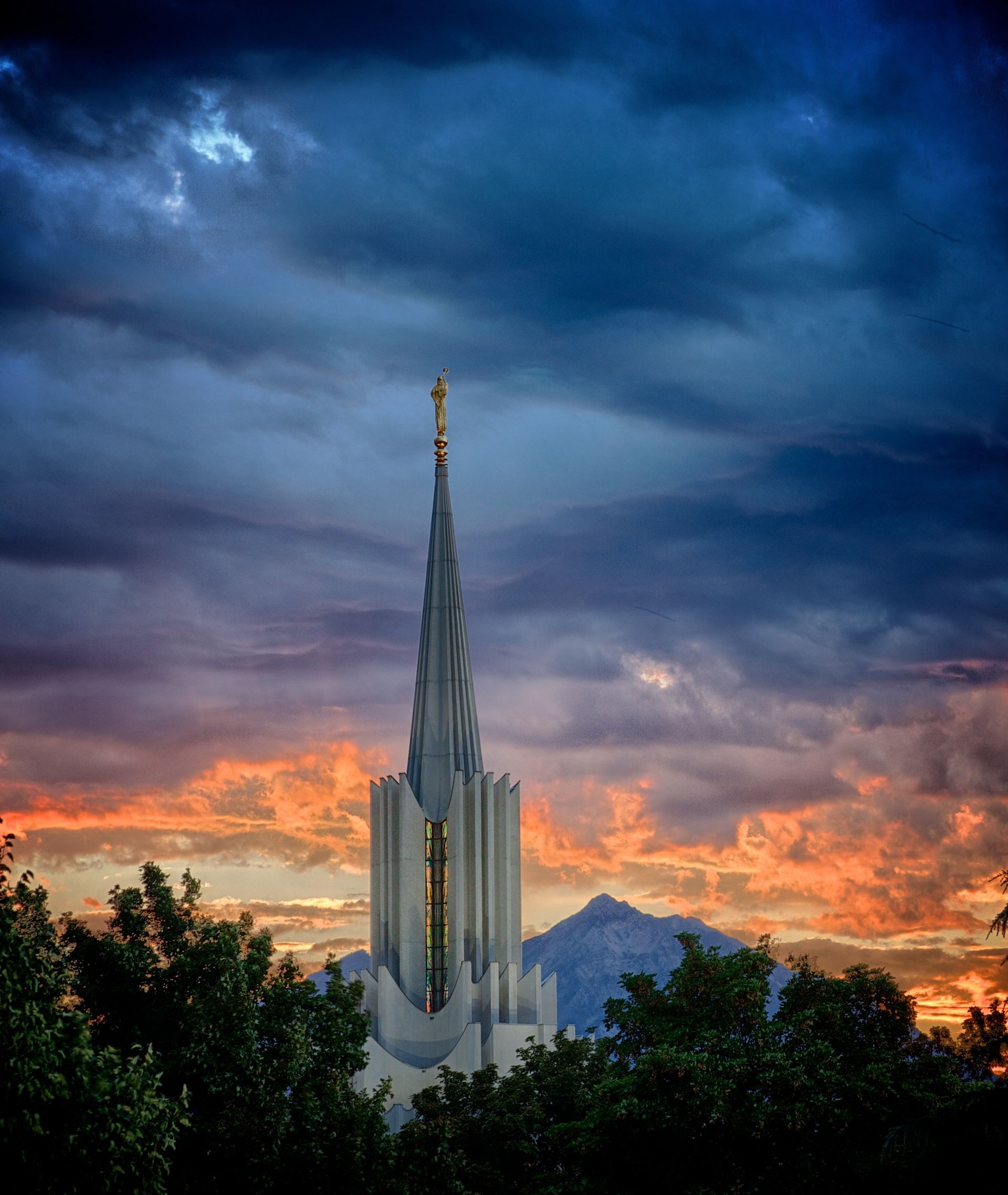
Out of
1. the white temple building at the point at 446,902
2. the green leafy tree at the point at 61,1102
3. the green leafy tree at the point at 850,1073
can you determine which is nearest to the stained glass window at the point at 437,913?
the white temple building at the point at 446,902

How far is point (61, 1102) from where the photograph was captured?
23328 millimetres

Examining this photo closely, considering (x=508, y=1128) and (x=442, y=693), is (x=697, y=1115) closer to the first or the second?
(x=508, y=1128)

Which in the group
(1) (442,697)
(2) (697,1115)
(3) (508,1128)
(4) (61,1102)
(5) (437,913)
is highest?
(1) (442,697)

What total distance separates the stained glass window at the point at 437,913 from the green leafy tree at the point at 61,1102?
39635mm

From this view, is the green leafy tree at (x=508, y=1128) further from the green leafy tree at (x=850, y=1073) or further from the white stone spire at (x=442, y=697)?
the white stone spire at (x=442, y=697)

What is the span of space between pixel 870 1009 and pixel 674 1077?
22.3 ft

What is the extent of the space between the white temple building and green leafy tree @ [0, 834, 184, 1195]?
122 ft

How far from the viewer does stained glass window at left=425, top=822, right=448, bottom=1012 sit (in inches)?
2539

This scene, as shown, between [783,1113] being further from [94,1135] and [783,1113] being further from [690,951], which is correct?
[94,1135]

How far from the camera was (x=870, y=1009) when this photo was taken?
127 ft

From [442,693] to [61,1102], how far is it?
45053 mm

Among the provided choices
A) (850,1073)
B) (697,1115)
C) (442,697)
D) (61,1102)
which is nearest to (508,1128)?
(697,1115)

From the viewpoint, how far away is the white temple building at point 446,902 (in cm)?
6222

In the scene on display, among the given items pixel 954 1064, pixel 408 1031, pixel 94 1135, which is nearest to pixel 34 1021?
pixel 94 1135
